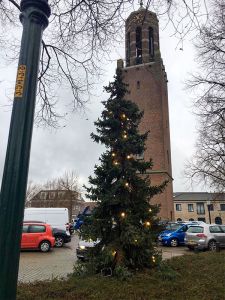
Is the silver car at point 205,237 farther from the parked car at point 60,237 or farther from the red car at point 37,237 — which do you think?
the red car at point 37,237

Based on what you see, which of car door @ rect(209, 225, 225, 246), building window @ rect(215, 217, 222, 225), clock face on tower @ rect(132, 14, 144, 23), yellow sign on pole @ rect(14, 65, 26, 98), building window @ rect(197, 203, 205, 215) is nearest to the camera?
yellow sign on pole @ rect(14, 65, 26, 98)

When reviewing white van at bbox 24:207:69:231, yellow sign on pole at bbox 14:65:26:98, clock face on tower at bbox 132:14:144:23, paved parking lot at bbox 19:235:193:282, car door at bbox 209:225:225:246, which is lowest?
paved parking lot at bbox 19:235:193:282

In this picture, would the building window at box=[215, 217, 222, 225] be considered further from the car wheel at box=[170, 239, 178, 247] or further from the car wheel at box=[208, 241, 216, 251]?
the car wheel at box=[208, 241, 216, 251]

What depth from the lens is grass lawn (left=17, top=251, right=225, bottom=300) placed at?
660cm

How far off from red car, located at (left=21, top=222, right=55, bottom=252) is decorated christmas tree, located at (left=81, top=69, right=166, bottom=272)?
10149mm

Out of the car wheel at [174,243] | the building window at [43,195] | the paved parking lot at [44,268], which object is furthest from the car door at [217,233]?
the building window at [43,195]

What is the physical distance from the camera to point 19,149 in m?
2.14

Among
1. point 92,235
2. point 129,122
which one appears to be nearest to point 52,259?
point 92,235

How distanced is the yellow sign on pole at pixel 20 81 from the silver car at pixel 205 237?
19003mm

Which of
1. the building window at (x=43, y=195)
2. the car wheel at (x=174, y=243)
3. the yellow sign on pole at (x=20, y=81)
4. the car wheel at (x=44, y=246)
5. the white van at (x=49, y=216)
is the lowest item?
the car wheel at (x=44, y=246)

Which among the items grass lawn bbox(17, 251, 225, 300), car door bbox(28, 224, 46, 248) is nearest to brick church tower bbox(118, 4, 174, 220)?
car door bbox(28, 224, 46, 248)

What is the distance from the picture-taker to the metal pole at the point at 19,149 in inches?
77.4

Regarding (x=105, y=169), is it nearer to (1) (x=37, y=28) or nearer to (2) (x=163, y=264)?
(2) (x=163, y=264)

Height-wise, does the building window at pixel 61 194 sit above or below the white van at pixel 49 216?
above
